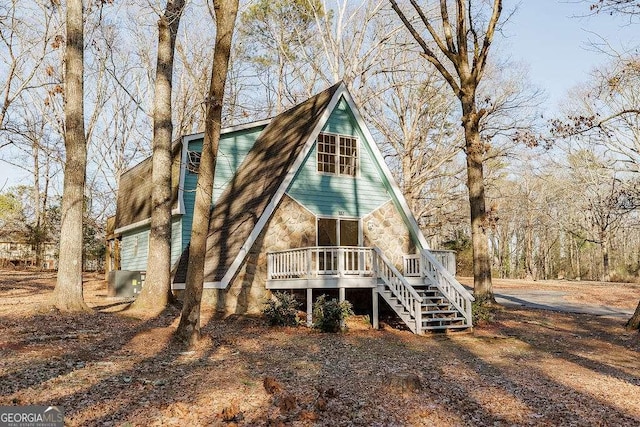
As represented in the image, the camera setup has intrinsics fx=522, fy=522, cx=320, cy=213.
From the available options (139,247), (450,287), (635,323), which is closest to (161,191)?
(139,247)

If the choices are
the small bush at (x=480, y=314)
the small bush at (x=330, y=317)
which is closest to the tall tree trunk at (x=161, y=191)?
the small bush at (x=330, y=317)

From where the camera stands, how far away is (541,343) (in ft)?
37.7

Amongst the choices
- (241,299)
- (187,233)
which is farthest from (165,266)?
(187,233)

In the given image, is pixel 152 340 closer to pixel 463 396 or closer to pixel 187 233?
pixel 463 396

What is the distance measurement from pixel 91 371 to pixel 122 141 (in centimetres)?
3062

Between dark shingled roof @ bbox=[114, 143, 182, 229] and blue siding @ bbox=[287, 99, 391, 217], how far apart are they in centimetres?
447

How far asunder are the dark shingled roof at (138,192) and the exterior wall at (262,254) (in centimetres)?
396

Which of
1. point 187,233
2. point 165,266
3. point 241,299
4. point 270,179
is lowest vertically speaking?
point 241,299

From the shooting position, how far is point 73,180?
39.9 ft

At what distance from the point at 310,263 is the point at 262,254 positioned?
1.87 meters

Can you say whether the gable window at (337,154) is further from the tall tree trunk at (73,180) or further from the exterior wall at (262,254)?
the tall tree trunk at (73,180)

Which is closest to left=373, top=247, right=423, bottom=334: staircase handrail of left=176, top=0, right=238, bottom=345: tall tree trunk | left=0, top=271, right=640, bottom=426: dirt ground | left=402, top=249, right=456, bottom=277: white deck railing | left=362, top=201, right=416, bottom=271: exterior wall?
left=0, top=271, right=640, bottom=426: dirt ground

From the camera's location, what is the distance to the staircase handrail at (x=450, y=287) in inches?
520

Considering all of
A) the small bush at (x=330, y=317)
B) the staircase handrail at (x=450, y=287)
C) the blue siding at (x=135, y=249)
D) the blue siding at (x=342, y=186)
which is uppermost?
the blue siding at (x=342, y=186)
